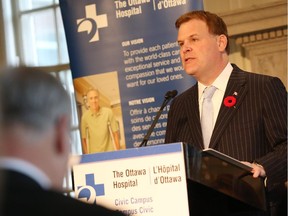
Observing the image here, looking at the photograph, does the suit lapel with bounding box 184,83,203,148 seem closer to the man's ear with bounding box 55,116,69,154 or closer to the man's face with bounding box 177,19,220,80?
the man's face with bounding box 177,19,220,80

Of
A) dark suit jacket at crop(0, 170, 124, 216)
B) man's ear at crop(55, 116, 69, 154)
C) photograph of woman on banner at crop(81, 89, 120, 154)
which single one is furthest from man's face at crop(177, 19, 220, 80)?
dark suit jacket at crop(0, 170, 124, 216)

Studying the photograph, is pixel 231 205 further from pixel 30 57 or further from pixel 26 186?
pixel 30 57

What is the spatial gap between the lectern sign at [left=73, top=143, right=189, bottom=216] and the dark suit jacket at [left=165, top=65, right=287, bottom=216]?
60 centimetres

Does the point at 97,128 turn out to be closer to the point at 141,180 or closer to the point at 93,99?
the point at 93,99

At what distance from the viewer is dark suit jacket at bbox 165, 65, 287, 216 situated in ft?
14.5

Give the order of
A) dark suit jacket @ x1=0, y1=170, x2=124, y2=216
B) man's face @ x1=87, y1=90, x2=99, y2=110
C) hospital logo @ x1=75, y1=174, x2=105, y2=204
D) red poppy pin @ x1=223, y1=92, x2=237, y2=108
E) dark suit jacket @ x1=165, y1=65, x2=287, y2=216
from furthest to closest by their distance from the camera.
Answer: man's face @ x1=87, y1=90, x2=99, y2=110
red poppy pin @ x1=223, y1=92, x2=237, y2=108
dark suit jacket @ x1=165, y1=65, x2=287, y2=216
hospital logo @ x1=75, y1=174, x2=105, y2=204
dark suit jacket @ x1=0, y1=170, x2=124, y2=216

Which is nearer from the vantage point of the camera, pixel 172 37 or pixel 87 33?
pixel 172 37

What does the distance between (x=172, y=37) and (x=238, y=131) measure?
2746mm

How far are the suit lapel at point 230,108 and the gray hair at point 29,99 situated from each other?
8.98 ft

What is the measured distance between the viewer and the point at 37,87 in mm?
1774

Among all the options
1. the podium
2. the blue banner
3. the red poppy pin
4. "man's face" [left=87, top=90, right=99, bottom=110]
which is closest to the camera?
the podium

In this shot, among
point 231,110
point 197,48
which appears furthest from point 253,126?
point 197,48

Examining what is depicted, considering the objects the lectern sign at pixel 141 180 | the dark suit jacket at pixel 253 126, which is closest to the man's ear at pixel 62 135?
the lectern sign at pixel 141 180

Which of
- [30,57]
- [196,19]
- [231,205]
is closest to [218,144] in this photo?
[231,205]
